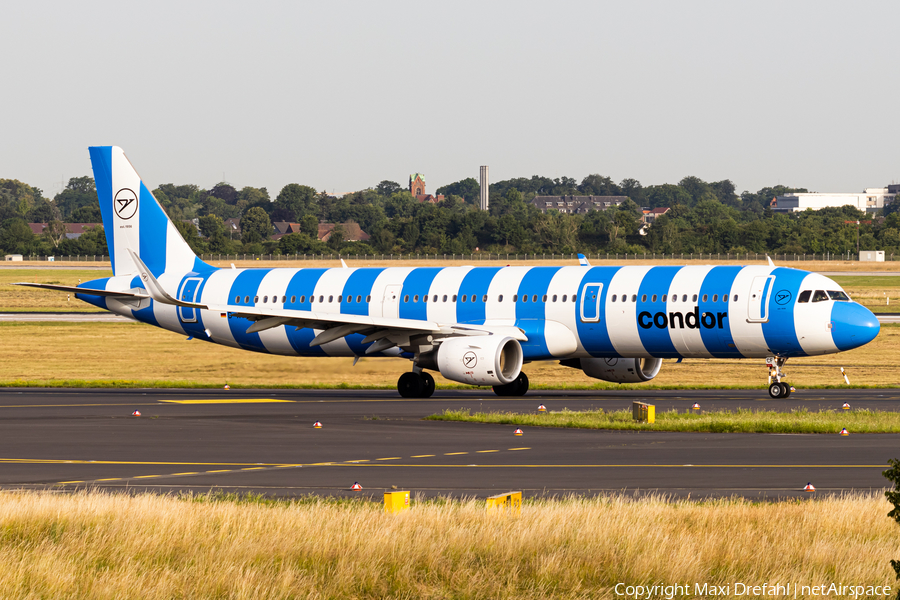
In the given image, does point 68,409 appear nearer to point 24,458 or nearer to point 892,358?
point 24,458

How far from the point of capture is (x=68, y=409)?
35.8 m

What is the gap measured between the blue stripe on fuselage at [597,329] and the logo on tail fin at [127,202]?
18.3 meters

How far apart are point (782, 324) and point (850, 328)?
1.95 meters

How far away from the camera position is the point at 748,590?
39.9ft

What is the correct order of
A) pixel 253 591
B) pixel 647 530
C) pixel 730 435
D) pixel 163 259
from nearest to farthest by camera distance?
pixel 253 591
pixel 647 530
pixel 730 435
pixel 163 259

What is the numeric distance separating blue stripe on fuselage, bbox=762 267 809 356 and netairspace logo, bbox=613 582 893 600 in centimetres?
2519

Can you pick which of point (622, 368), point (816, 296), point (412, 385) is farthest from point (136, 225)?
point (816, 296)

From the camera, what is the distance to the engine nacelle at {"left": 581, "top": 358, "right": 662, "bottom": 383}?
41781mm

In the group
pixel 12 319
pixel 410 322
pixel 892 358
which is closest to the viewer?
pixel 410 322

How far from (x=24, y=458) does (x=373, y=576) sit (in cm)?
1443

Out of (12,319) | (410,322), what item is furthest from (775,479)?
(12,319)

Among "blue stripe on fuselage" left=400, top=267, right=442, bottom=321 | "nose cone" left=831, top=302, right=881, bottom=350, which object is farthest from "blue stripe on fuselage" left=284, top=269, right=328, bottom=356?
"nose cone" left=831, top=302, right=881, bottom=350

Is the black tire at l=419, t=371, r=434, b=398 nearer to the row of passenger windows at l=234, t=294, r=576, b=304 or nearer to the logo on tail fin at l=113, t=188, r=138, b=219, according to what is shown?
the row of passenger windows at l=234, t=294, r=576, b=304

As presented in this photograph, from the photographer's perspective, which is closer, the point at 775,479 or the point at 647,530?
the point at 647,530
